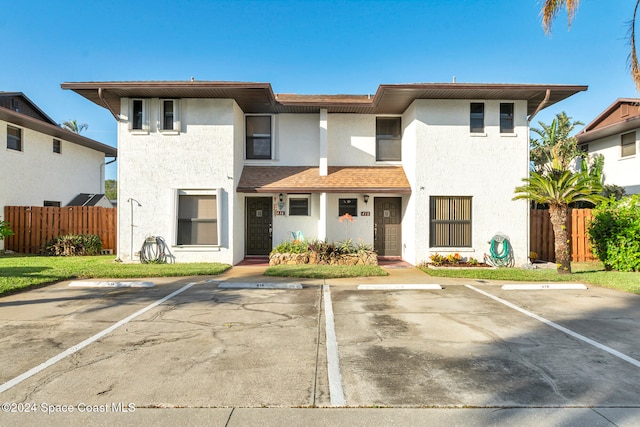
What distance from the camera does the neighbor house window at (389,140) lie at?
13.7 m

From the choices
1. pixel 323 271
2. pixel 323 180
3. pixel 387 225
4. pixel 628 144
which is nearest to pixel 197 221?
pixel 323 180

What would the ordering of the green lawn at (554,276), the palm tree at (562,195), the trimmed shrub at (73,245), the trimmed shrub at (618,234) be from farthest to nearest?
the trimmed shrub at (73,245) → the trimmed shrub at (618,234) → the palm tree at (562,195) → the green lawn at (554,276)

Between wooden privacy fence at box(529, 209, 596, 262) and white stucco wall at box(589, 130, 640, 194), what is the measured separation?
6.00 metres

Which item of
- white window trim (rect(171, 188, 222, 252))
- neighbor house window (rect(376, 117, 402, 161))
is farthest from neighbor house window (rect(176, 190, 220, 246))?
neighbor house window (rect(376, 117, 402, 161))

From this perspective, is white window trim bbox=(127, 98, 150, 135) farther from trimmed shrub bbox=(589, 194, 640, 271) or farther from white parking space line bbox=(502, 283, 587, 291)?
trimmed shrub bbox=(589, 194, 640, 271)

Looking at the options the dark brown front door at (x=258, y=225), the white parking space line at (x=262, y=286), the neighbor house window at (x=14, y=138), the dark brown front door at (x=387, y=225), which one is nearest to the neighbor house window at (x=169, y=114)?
the dark brown front door at (x=258, y=225)

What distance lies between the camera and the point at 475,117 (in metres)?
12.0

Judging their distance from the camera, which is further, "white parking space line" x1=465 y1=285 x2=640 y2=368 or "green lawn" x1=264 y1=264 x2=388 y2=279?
"green lawn" x1=264 y1=264 x2=388 y2=279

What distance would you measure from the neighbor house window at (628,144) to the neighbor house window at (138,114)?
21.9 metres

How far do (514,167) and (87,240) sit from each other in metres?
16.6

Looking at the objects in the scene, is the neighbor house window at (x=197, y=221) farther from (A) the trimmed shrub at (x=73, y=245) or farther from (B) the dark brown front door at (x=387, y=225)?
(B) the dark brown front door at (x=387, y=225)

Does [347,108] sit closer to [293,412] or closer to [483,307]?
[483,307]

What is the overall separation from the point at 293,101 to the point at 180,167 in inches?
182

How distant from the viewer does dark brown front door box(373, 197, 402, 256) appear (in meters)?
13.7
